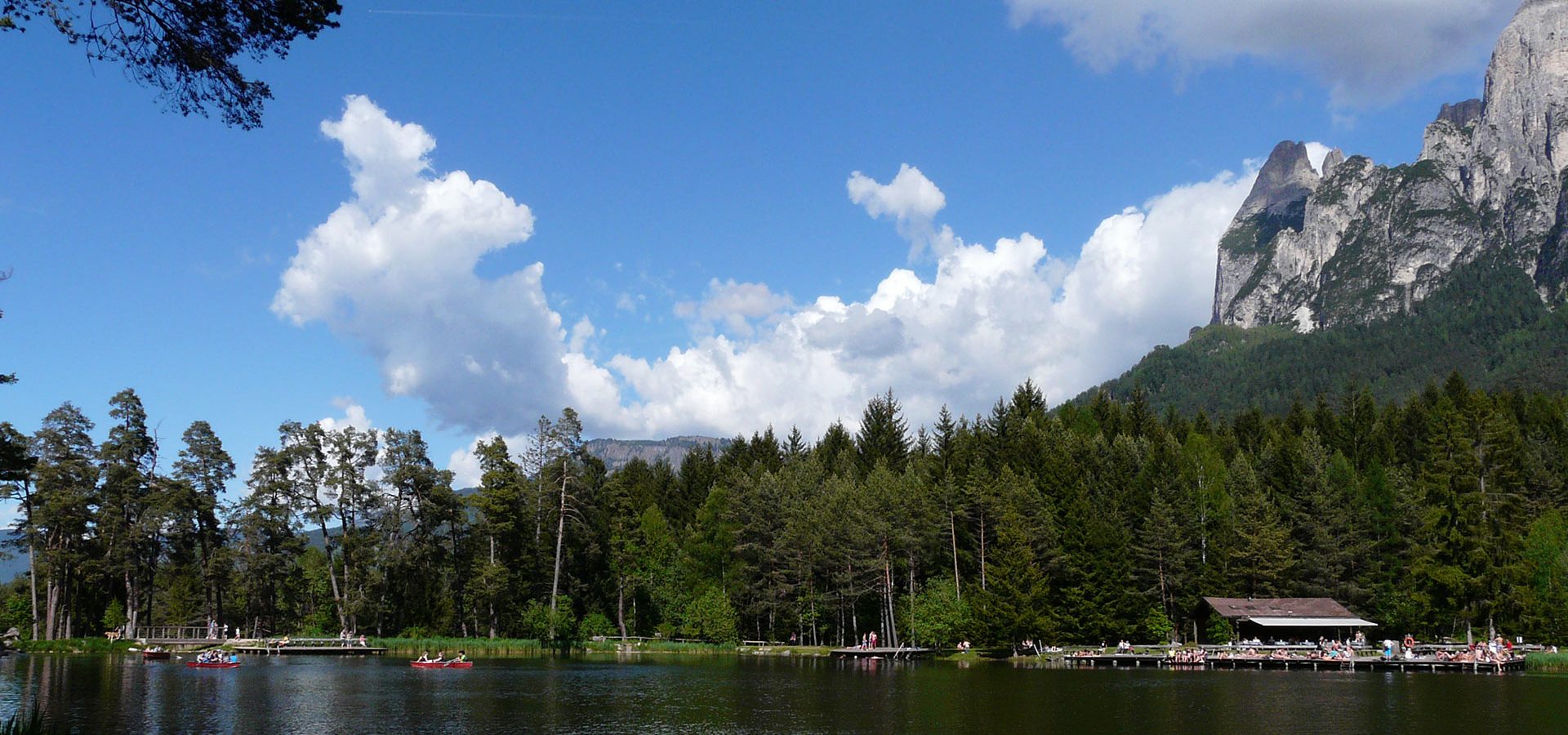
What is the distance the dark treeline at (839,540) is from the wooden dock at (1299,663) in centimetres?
320

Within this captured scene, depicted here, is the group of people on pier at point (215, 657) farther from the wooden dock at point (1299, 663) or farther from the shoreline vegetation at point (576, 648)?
the wooden dock at point (1299, 663)

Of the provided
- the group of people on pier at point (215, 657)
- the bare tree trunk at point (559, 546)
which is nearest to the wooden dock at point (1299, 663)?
the bare tree trunk at point (559, 546)

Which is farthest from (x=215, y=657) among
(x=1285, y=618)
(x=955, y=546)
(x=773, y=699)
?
(x=1285, y=618)

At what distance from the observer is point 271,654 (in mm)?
79875

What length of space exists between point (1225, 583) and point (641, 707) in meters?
50.0

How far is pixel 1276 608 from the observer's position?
71.6m

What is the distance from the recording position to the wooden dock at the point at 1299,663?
61594 mm

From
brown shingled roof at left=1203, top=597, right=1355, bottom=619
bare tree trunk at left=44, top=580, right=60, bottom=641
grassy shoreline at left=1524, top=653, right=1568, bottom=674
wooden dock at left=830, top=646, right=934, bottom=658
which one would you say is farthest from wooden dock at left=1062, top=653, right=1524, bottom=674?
bare tree trunk at left=44, top=580, right=60, bottom=641

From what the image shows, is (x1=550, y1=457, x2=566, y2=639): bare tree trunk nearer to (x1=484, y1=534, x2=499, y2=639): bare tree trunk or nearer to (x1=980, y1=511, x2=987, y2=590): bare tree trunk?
(x1=484, y1=534, x2=499, y2=639): bare tree trunk

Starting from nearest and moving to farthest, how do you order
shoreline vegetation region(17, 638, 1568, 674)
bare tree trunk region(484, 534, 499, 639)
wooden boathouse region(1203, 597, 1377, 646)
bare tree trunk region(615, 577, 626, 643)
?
wooden boathouse region(1203, 597, 1377, 646) → shoreline vegetation region(17, 638, 1568, 674) → bare tree trunk region(484, 534, 499, 639) → bare tree trunk region(615, 577, 626, 643)

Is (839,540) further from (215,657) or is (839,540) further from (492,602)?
(215,657)

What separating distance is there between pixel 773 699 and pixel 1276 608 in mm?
43762

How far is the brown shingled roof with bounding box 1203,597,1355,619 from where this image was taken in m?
70.6

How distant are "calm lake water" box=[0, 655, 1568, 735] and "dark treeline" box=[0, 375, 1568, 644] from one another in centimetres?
1175
